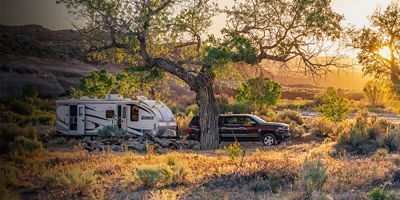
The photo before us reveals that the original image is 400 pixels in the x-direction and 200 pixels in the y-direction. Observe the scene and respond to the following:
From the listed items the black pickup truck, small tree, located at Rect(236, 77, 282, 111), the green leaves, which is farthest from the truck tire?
small tree, located at Rect(236, 77, 282, 111)

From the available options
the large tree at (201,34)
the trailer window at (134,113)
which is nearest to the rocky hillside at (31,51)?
the large tree at (201,34)

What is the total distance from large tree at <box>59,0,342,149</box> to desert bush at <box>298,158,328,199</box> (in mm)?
7945

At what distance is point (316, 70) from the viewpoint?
62.2ft

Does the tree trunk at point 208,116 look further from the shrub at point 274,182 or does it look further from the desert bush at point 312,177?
the desert bush at point 312,177

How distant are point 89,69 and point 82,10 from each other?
2892cm

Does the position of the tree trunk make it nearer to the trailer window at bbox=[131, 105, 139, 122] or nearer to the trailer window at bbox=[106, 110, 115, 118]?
the trailer window at bbox=[131, 105, 139, 122]

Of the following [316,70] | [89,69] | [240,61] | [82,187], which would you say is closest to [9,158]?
[82,187]

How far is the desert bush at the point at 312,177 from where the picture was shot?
9.46 m

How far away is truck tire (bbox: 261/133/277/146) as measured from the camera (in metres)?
23.5

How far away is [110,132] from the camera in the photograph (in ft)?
78.4

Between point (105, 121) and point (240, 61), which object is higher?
point (240, 61)

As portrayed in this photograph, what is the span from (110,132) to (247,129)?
6.84m

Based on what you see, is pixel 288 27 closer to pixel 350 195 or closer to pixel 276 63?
pixel 276 63

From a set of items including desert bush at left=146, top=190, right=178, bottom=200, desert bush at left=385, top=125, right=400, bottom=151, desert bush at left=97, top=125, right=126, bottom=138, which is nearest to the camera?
desert bush at left=146, top=190, right=178, bottom=200
